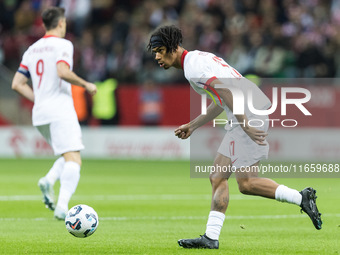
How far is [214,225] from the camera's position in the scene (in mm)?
7230

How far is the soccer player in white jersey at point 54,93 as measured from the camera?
957cm

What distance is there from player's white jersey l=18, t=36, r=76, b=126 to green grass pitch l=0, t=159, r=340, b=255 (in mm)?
1286

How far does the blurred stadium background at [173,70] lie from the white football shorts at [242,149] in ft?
41.0

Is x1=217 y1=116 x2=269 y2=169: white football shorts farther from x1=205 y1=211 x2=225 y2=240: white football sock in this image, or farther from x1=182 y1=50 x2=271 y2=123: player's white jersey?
x1=205 y1=211 x2=225 y2=240: white football sock

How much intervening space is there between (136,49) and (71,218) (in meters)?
15.7

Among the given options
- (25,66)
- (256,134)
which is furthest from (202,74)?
(25,66)

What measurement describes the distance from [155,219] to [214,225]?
254 cm

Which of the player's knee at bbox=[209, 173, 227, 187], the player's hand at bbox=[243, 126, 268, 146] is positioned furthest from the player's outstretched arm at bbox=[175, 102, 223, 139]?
the player's hand at bbox=[243, 126, 268, 146]

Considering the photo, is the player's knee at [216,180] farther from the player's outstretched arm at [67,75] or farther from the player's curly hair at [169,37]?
the player's outstretched arm at [67,75]

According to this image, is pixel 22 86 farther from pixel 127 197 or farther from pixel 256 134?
pixel 256 134

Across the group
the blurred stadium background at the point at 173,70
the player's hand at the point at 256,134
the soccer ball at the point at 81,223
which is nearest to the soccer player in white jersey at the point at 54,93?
the soccer ball at the point at 81,223

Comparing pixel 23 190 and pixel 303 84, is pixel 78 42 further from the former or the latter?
pixel 23 190

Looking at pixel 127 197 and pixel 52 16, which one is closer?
pixel 52 16

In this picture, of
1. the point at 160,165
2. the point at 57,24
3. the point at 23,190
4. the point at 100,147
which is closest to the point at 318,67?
the point at 160,165
